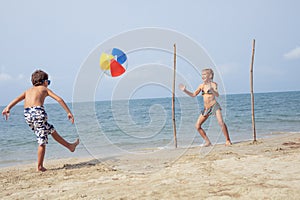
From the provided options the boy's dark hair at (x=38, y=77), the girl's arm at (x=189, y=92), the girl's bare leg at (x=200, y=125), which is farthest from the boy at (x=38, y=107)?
the girl's bare leg at (x=200, y=125)

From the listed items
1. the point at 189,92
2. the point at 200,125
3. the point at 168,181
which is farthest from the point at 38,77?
the point at 200,125

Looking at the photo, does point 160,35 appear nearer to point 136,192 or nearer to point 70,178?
point 70,178

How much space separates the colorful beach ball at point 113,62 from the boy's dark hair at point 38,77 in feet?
4.33

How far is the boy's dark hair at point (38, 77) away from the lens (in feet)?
16.8

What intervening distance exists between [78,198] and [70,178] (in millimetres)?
1211

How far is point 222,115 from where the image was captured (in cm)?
707

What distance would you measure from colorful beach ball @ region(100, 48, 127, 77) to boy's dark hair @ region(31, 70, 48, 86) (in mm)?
1320

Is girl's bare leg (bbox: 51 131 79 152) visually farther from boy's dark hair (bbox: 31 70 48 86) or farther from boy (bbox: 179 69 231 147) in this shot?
boy (bbox: 179 69 231 147)

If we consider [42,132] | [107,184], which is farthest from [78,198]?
[42,132]

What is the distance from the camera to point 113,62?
243 inches

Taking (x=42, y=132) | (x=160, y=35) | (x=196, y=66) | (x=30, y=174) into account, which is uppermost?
(x=160, y=35)

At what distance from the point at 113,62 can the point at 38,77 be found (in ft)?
5.17

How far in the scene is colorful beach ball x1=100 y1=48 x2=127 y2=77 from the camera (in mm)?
6117

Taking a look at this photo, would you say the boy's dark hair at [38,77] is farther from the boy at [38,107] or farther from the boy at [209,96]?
the boy at [209,96]
